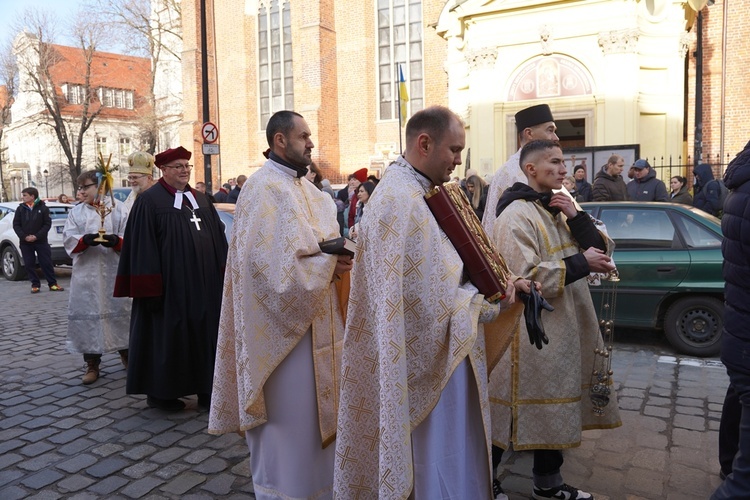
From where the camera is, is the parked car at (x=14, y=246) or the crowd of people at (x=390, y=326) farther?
the parked car at (x=14, y=246)

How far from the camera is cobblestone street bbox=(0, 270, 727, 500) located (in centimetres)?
394

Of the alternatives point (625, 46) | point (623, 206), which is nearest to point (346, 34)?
point (625, 46)

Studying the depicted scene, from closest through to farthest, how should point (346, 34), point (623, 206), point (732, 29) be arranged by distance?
point (623, 206) < point (732, 29) < point (346, 34)

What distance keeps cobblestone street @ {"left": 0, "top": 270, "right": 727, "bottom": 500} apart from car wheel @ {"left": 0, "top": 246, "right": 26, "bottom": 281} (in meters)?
8.94

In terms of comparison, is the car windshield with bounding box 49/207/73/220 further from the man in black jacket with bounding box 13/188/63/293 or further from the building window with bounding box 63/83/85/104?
the building window with bounding box 63/83/85/104

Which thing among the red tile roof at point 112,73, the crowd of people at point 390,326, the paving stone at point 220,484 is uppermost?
the red tile roof at point 112,73

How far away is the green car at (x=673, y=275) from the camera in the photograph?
22.4 feet

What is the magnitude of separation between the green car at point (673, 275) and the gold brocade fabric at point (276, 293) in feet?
14.5

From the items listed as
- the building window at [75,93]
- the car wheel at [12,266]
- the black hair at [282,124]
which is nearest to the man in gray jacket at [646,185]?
the black hair at [282,124]

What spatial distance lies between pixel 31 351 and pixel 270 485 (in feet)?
18.3

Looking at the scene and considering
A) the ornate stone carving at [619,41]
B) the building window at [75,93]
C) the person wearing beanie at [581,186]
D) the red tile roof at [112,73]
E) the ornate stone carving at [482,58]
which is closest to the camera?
the person wearing beanie at [581,186]

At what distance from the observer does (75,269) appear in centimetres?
645

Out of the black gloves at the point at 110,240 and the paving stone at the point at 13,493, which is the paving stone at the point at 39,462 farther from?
the black gloves at the point at 110,240

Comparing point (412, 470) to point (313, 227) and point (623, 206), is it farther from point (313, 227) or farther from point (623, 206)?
point (623, 206)
